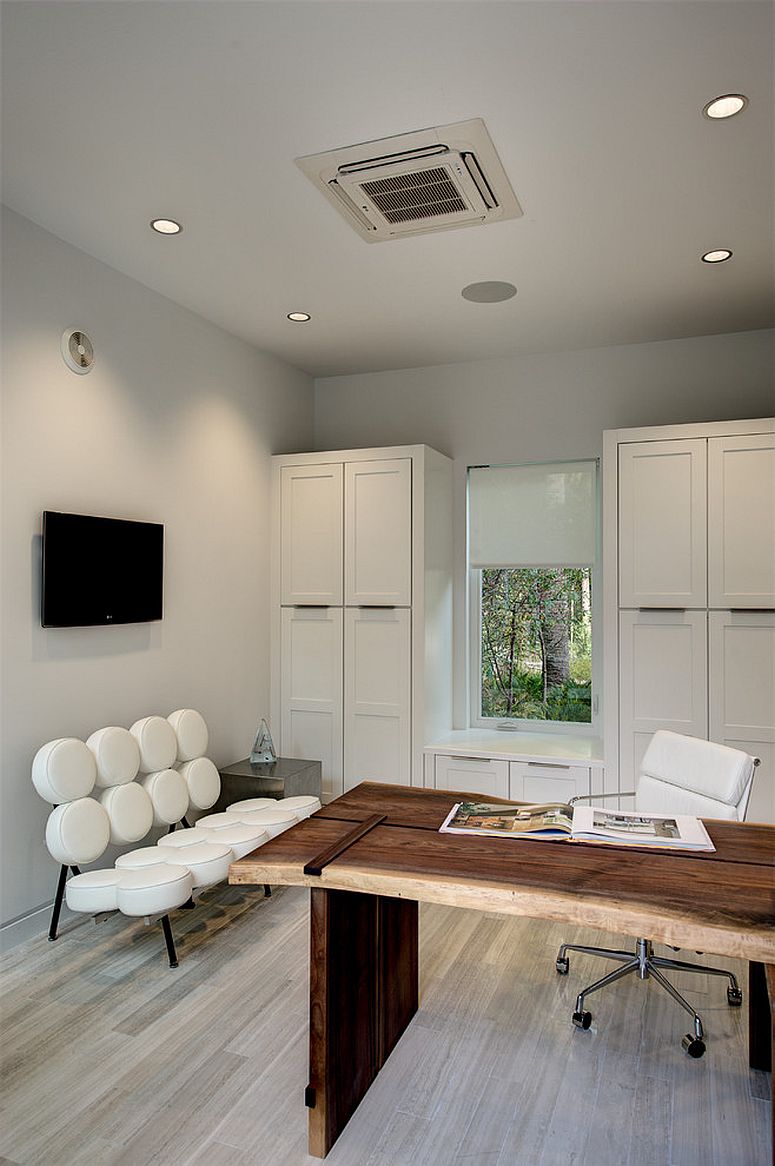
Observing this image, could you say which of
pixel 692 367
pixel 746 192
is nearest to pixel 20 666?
pixel 746 192

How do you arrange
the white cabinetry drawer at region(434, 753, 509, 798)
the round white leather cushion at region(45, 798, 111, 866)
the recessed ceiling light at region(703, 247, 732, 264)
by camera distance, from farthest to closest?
the white cabinetry drawer at region(434, 753, 509, 798) < the recessed ceiling light at region(703, 247, 732, 264) < the round white leather cushion at region(45, 798, 111, 866)

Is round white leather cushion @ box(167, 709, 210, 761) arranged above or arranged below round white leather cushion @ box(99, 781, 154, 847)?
above

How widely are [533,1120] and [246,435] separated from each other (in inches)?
143

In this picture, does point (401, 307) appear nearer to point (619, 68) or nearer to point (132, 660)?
point (619, 68)

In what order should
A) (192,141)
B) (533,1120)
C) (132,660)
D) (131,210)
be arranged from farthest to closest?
(132,660) < (131,210) < (192,141) < (533,1120)

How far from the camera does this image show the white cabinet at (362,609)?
14.5 feet

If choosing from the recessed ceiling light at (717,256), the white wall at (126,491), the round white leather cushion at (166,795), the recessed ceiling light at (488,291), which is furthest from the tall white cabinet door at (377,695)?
the recessed ceiling light at (717,256)

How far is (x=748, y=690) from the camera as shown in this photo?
12.4ft

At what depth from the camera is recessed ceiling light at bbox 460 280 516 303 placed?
3.61m

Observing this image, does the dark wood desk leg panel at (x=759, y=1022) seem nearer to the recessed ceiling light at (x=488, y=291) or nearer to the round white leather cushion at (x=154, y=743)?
the round white leather cushion at (x=154, y=743)

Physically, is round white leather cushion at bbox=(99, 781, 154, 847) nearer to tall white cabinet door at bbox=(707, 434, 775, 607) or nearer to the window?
the window

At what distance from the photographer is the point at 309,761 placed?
4.35 meters

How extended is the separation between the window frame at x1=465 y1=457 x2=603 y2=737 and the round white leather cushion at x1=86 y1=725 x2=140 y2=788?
232 centimetres

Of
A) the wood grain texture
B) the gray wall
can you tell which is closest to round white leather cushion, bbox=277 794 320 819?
the wood grain texture
